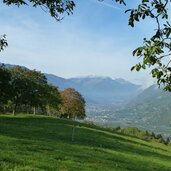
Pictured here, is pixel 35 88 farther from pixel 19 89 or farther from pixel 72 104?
pixel 72 104

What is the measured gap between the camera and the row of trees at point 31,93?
98688mm

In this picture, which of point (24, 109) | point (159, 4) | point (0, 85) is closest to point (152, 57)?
point (159, 4)

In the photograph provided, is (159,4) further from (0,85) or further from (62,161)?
(0,85)

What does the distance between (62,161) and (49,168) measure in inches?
187

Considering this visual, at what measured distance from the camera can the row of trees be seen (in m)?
98.7

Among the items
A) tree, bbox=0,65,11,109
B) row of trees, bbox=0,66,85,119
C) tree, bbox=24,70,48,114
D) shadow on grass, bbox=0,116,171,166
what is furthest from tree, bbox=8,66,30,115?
shadow on grass, bbox=0,116,171,166

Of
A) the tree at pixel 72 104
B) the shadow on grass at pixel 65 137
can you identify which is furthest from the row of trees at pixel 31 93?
the shadow on grass at pixel 65 137

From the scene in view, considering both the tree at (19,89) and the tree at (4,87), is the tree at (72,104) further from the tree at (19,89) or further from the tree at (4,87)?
the tree at (4,87)

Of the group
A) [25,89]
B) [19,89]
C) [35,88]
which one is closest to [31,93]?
[25,89]

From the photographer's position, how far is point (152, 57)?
8.13m

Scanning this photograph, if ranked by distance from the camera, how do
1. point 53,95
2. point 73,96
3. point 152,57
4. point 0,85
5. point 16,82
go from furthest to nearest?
point 73,96, point 53,95, point 16,82, point 0,85, point 152,57

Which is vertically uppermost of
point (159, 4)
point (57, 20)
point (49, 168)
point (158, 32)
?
point (57, 20)

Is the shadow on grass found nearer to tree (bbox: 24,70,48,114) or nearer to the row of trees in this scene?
the row of trees

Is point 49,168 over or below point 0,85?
below
